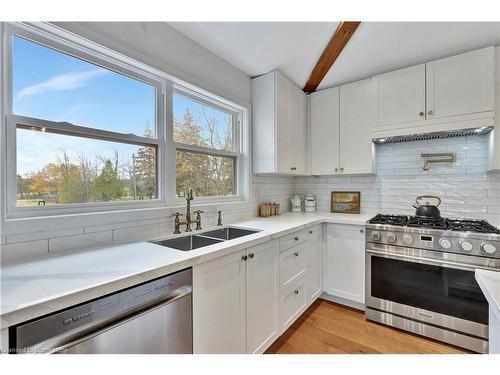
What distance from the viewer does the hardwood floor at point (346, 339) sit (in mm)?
1803

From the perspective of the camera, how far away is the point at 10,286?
2.66 ft

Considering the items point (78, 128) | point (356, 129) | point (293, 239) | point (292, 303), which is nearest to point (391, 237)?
point (293, 239)

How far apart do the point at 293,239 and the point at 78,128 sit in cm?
173

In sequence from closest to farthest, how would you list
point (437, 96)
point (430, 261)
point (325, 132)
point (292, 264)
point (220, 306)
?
point (220, 306) → point (430, 261) → point (292, 264) → point (437, 96) → point (325, 132)

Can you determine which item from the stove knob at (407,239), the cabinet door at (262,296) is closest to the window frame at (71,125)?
the cabinet door at (262,296)

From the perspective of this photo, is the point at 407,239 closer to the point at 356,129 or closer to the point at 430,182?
the point at 430,182

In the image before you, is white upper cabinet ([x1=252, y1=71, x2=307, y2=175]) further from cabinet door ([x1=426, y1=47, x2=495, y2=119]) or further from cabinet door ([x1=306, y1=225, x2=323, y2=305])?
cabinet door ([x1=426, y1=47, x2=495, y2=119])

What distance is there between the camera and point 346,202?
2.90 meters

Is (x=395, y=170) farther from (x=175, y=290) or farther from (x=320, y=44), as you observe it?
(x=175, y=290)

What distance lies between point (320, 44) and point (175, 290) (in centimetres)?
220

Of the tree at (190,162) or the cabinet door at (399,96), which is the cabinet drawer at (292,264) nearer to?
the tree at (190,162)

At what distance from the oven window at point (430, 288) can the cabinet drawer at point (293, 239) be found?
26.1 inches

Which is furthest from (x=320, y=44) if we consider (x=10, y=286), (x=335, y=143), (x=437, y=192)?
(x=10, y=286)

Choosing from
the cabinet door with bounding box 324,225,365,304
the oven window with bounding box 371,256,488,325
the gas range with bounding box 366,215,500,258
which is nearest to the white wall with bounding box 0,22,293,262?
the cabinet door with bounding box 324,225,365,304
